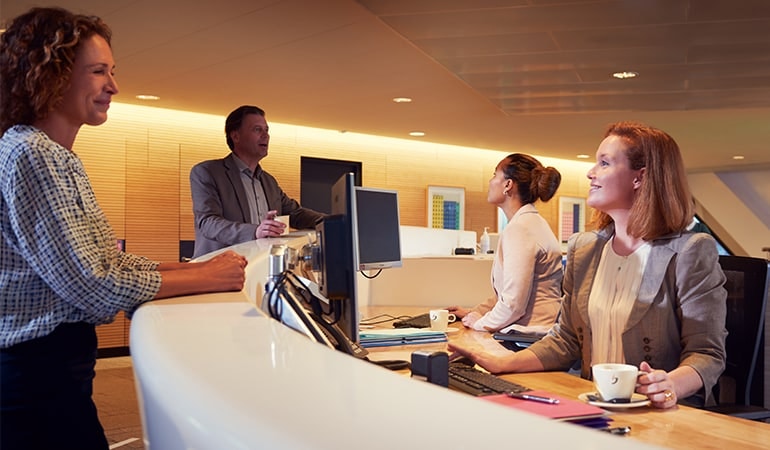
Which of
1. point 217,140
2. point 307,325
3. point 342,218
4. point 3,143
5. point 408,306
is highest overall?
point 217,140

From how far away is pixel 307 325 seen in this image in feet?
4.34

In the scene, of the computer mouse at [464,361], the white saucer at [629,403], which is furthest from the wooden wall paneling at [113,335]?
the white saucer at [629,403]

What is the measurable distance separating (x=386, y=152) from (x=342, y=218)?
33.7ft

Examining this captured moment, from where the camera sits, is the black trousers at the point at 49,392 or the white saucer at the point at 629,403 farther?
the white saucer at the point at 629,403

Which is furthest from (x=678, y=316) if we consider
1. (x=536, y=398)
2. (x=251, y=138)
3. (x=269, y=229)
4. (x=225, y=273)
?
(x=251, y=138)

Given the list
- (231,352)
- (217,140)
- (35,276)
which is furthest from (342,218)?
(217,140)

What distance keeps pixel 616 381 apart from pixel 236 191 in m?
2.50

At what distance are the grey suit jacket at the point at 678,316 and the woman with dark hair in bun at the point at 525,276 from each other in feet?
3.12

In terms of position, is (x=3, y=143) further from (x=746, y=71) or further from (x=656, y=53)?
(x=746, y=71)

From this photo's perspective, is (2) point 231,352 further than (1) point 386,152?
No

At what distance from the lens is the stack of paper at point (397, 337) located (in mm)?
2756

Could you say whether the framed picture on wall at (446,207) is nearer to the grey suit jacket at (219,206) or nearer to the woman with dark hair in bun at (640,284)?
the grey suit jacket at (219,206)

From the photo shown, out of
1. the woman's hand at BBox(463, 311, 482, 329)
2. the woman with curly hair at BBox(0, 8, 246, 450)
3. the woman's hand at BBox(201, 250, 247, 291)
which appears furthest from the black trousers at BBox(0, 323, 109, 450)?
the woman's hand at BBox(463, 311, 482, 329)

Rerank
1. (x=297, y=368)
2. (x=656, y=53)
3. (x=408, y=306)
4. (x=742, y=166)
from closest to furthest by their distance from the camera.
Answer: (x=297, y=368)
(x=408, y=306)
(x=656, y=53)
(x=742, y=166)
